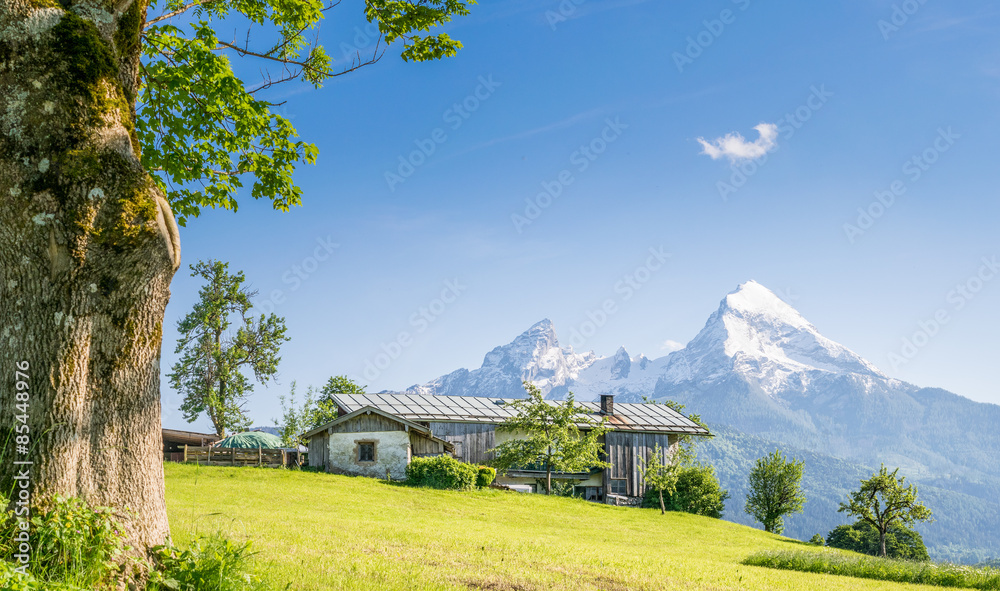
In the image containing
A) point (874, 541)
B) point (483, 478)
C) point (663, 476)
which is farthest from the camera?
point (874, 541)

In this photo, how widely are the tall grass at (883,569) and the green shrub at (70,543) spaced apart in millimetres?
15725

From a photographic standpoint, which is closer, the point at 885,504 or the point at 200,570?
the point at 200,570

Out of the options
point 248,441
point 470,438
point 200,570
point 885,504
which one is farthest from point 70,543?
point 885,504

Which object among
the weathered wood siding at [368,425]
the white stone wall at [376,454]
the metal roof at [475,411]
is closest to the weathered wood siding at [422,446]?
the white stone wall at [376,454]

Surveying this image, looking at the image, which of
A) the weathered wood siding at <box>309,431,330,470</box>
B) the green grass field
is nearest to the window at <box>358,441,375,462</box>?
the weathered wood siding at <box>309,431,330,470</box>

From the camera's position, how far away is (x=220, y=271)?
48.8 meters

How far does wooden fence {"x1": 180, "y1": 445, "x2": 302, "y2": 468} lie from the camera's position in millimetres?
39000

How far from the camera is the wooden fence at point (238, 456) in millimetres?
39000

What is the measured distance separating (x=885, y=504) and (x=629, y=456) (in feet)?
53.5

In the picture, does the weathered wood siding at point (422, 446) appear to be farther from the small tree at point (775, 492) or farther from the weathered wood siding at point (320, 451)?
the small tree at point (775, 492)

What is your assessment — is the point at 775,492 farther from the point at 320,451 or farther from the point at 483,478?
the point at 320,451

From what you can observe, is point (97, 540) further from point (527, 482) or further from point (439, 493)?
point (527, 482)

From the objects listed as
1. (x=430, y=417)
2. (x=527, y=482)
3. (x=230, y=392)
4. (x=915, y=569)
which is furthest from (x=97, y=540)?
Result: (x=230, y=392)

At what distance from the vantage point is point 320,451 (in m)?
41.3
